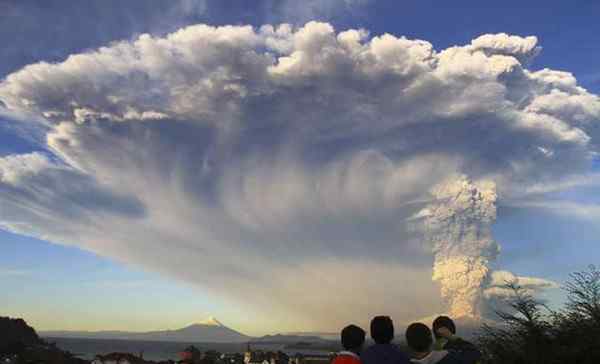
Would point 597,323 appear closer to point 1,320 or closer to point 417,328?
point 417,328

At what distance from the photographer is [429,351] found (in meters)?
6.59

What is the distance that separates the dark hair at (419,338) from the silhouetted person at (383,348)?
7.5 inches

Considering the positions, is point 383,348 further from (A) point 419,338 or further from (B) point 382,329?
(A) point 419,338

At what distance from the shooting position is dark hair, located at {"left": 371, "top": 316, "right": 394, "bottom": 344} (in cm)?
658

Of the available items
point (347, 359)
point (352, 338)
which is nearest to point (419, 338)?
point (352, 338)

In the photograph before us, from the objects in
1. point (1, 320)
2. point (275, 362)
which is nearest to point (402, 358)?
point (275, 362)

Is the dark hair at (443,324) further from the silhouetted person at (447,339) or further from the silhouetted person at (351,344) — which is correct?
the silhouetted person at (351,344)

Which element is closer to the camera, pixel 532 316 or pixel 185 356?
pixel 185 356

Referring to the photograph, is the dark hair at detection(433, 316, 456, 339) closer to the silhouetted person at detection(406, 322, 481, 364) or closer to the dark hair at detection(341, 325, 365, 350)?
the silhouetted person at detection(406, 322, 481, 364)

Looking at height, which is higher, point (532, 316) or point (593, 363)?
point (532, 316)

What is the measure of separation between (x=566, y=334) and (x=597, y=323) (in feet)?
2.84

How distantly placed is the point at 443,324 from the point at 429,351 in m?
0.48

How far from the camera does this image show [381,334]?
6578mm

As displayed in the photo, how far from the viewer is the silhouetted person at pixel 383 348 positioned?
21.0ft
